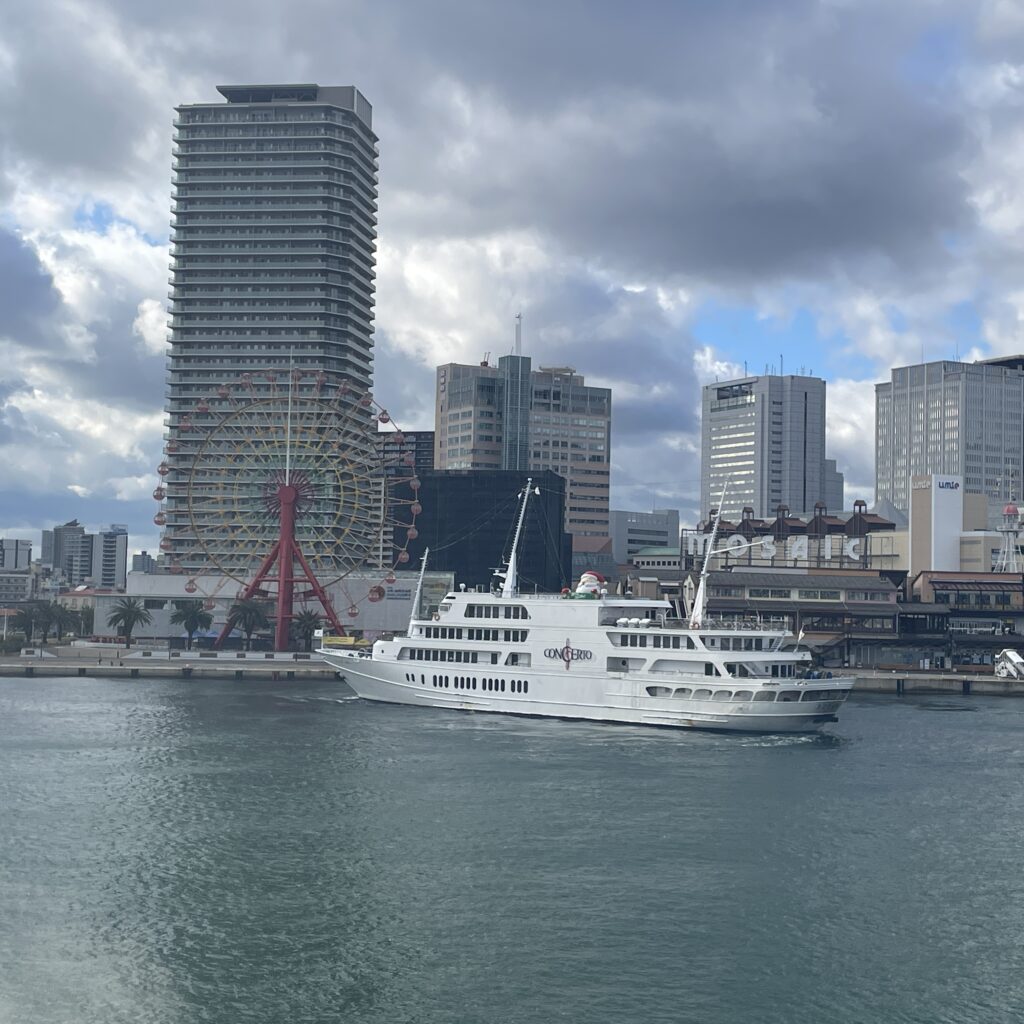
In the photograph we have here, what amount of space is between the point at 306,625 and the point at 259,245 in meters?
86.0

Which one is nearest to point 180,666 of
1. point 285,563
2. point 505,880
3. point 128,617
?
point 285,563

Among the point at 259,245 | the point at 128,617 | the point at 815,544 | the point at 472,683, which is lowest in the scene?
the point at 472,683

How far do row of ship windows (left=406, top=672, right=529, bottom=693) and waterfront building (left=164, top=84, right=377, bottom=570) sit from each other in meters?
115

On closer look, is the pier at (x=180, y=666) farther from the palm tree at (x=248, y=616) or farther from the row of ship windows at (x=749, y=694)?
the row of ship windows at (x=749, y=694)

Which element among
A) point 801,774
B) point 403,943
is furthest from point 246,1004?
point 801,774

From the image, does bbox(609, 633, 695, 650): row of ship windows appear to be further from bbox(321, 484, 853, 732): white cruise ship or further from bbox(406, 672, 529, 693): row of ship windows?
bbox(406, 672, 529, 693): row of ship windows

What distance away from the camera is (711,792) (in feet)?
171

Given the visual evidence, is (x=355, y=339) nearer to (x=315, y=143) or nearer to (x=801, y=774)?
(x=315, y=143)

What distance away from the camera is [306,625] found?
124m

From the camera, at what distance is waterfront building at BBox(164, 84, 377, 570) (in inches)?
7495

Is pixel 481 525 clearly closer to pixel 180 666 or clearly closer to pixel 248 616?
pixel 248 616

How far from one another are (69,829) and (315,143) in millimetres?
160527

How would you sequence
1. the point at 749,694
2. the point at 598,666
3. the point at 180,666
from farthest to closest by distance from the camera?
the point at 180,666 → the point at 598,666 → the point at 749,694

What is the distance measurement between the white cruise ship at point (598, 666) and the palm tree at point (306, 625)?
41.9m
